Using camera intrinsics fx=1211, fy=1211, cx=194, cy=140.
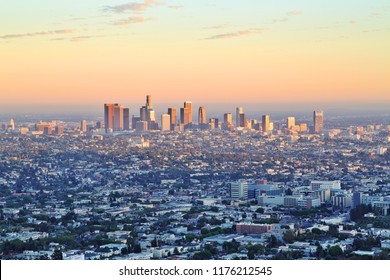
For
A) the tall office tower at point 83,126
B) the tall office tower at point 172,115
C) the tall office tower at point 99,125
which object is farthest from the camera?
the tall office tower at point 99,125

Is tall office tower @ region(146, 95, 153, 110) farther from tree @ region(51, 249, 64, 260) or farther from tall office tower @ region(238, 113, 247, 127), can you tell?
tree @ region(51, 249, 64, 260)

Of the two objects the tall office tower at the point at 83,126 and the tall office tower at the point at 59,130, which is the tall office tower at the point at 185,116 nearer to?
the tall office tower at the point at 83,126

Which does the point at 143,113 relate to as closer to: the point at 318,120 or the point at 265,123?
the point at 265,123

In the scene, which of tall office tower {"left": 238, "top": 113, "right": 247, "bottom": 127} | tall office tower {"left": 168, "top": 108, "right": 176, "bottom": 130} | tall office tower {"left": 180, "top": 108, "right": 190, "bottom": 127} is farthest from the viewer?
tall office tower {"left": 238, "top": 113, "right": 247, "bottom": 127}

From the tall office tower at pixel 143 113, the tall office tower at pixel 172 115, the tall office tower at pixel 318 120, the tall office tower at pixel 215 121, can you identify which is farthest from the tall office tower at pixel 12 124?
the tall office tower at pixel 318 120

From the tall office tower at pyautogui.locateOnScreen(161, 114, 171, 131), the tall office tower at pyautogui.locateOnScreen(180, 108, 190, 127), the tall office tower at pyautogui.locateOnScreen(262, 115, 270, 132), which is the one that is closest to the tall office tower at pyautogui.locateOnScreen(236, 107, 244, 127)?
the tall office tower at pyautogui.locateOnScreen(262, 115, 270, 132)

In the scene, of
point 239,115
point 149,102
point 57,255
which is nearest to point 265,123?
point 239,115

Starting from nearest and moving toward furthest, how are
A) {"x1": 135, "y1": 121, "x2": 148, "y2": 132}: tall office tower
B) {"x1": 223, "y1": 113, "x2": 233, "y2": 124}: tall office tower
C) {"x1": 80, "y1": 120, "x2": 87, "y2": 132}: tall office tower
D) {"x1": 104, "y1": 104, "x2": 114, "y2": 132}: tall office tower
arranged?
{"x1": 104, "y1": 104, "x2": 114, "y2": 132}: tall office tower < {"x1": 223, "y1": 113, "x2": 233, "y2": 124}: tall office tower < {"x1": 135, "y1": 121, "x2": 148, "y2": 132}: tall office tower < {"x1": 80, "y1": 120, "x2": 87, "y2": 132}: tall office tower
